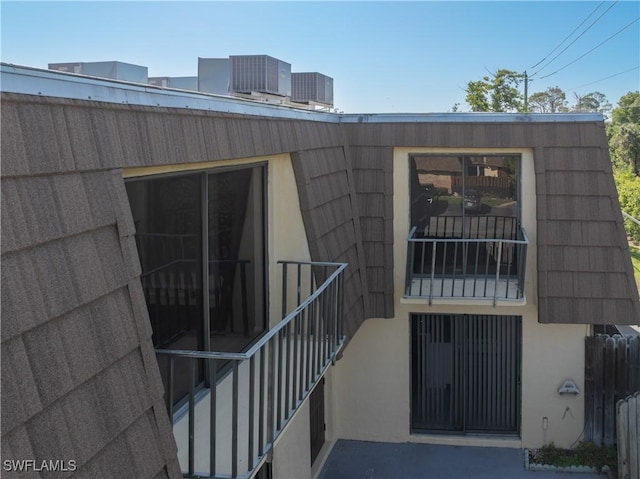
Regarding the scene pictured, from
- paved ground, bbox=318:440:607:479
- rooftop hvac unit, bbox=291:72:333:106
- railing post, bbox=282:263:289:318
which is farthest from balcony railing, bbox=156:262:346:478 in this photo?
rooftop hvac unit, bbox=291:72:333:106

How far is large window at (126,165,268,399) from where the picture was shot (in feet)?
12.1

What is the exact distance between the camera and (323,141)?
6719 mm

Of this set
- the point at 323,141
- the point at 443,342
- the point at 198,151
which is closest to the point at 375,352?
the point at 443,342

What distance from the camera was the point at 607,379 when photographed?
845 cm

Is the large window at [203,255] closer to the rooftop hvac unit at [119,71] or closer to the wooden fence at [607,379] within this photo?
the rooftop hvac unit at [119,71]

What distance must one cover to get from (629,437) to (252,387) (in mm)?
5920

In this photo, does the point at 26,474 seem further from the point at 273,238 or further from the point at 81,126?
the point at 273,238

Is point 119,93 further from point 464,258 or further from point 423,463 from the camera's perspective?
point 423,463

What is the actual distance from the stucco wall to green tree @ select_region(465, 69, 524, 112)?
20110 millimetres

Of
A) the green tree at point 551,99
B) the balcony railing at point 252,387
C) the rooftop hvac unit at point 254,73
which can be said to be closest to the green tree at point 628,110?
the green tree at point 551,99

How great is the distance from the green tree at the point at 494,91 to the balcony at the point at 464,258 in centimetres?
1995

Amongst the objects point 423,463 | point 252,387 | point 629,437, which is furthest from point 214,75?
point 629,437

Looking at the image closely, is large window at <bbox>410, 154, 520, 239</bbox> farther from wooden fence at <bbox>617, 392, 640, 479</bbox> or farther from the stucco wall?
wooden fence at <bbox>617, 392, 640, 479</bbox>

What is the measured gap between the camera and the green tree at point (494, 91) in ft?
89.9
